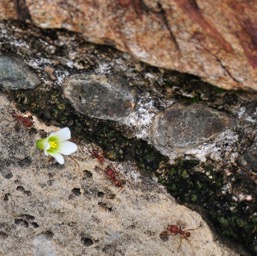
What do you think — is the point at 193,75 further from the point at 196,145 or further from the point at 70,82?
the point at 70,82

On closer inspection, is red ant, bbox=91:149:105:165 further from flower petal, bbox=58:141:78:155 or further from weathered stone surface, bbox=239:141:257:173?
weathered stone surface, bbox=239:141:257:173

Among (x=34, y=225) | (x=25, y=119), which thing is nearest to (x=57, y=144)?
(x=25, y=119)

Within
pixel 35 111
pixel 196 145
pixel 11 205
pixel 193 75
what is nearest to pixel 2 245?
pixel 11 205

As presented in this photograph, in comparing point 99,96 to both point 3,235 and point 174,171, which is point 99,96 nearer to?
point 174,171

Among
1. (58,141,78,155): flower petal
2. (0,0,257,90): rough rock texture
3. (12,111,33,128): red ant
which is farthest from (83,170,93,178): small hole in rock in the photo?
(0,0,257,90): rough rock texture

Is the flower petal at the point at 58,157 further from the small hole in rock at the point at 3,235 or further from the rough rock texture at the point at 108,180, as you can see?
the small hole in rock at the point at 3,235

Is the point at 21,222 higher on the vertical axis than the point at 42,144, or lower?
lower
